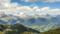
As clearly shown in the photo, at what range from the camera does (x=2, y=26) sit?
3.44 ft

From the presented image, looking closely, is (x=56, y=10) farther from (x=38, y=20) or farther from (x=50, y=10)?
(x=38, y=20)

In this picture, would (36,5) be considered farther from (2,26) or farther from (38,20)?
(2,26)

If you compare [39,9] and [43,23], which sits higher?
[39,9]

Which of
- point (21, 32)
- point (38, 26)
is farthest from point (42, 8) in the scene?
point (21, 32)

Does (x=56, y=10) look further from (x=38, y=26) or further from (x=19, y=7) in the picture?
(x=19, y=7)

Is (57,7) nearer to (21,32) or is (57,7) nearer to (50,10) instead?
(50,10)

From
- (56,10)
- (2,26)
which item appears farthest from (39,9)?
(2,26)

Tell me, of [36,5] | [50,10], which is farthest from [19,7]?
[50,10]

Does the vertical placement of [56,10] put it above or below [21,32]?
above

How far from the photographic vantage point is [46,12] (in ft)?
3.41

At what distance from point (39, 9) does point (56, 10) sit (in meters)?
0.13

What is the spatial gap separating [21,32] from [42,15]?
0.69ft

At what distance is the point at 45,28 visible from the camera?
103 centimetres

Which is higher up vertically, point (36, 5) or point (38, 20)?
point (36, 5)
